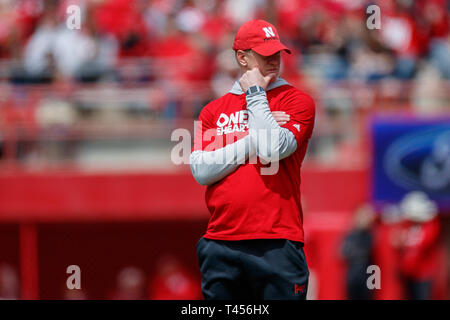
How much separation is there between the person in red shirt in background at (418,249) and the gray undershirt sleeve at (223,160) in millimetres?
6901

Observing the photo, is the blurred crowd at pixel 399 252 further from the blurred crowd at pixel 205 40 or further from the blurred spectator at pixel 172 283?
the blurred spectator at pixel 172 283

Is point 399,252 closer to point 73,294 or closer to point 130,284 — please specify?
point 130,284

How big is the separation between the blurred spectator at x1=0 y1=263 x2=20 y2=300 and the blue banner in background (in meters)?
5.48

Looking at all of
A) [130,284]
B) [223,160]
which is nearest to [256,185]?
[223,160]

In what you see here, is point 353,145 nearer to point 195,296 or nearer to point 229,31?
point 229,31

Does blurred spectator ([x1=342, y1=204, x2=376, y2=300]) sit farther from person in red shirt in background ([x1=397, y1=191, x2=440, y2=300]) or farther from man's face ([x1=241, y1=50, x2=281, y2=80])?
man's face ([x1=241, y1=50, x2=281, y2=80])

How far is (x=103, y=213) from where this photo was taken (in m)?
11.4

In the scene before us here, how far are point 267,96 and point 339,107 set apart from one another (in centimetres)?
783

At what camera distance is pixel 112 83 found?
1138 cm

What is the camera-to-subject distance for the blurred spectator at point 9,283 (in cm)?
1148

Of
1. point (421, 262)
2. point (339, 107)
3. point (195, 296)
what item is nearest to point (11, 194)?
point (195, 296)

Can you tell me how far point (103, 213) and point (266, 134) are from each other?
26.8 feet
